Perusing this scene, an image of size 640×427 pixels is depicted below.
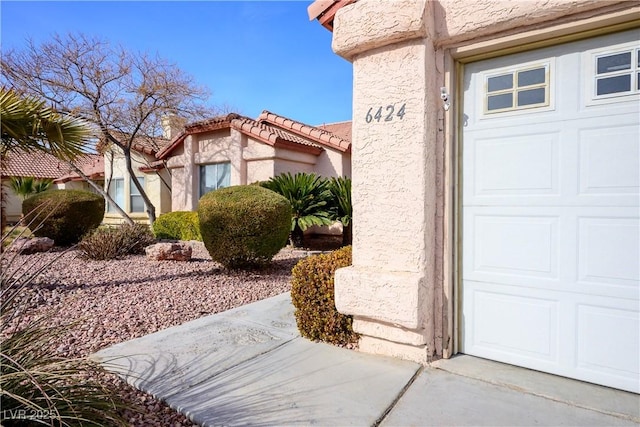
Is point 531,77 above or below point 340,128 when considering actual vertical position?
below

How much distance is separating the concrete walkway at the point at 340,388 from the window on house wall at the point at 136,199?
55.5ft

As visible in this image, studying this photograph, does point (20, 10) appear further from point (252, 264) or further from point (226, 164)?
point (226, 164)

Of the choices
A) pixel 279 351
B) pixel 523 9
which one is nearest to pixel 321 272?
pixel 279 351

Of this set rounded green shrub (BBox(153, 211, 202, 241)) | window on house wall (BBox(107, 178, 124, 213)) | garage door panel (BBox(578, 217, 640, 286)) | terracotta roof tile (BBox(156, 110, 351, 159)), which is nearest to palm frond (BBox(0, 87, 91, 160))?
terracotta roof tile (BBox(156, 110, 351, 159))

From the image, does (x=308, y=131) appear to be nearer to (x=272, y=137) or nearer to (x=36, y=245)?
(x=272, y=137)

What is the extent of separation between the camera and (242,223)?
7105 mm

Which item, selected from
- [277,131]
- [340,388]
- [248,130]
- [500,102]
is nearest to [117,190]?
A: [248,130]

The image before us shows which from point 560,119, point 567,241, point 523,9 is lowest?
point 567,241

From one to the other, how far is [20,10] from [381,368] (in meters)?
8.38

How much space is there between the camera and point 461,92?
3.51 metres

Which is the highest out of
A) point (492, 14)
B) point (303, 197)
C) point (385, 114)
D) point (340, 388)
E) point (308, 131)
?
point (308, 131)

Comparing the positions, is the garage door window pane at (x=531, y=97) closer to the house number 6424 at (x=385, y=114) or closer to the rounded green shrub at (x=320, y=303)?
the house number 6424 at (x=385, y=114)

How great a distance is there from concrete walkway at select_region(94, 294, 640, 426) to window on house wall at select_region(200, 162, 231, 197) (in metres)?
11.4

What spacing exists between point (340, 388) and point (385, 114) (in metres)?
2.45
